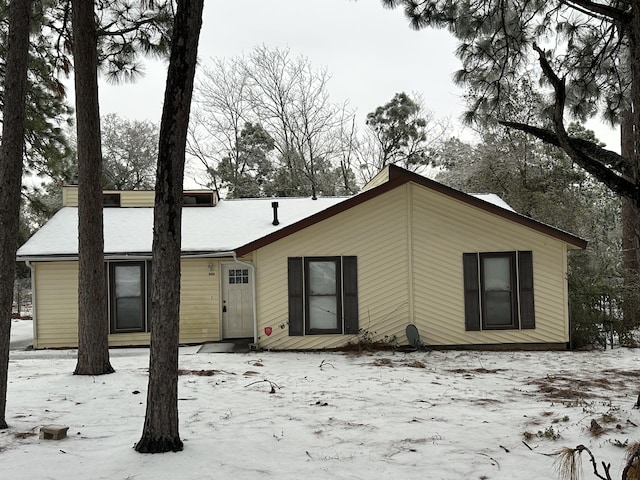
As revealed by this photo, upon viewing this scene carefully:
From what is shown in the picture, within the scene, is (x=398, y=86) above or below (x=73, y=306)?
above

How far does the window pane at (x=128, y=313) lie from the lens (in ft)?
42.3

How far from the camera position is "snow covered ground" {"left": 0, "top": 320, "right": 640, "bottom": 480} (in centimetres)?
Result: 441

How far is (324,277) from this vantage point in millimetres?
11727

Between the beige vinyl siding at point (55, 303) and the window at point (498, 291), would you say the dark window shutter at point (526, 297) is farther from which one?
the beige vinyl siding at point (55, 303)

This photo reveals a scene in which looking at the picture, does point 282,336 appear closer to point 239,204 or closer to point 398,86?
point 239,204

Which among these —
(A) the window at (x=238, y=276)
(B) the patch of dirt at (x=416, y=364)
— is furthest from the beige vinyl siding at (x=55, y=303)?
(B) the patch of dirt at (x=416, y=364)

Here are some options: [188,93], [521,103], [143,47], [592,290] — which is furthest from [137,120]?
[188,93]

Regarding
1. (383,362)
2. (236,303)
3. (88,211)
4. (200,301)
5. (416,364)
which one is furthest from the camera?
(236,303)

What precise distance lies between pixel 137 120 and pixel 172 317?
30980 mm

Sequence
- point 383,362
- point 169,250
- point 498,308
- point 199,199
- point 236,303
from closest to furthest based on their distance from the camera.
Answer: point 169,250, point 383,362, point 498,308, point 236,303, point 199,199

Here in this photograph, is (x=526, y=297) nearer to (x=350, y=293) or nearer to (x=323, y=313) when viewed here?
(x=350, y=293)

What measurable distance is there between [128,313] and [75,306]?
3.86ft

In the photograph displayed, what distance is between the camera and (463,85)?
27.7ft

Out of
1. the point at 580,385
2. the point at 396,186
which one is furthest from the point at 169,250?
the point at 396,186
